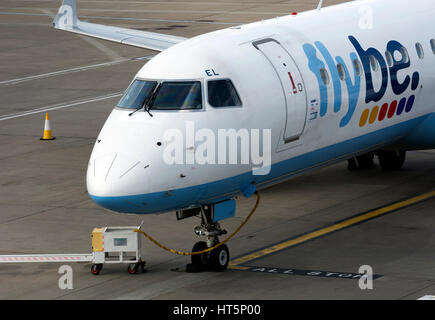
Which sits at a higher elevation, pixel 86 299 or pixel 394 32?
pixel 394 32

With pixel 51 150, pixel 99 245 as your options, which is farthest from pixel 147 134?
pixel 51 150

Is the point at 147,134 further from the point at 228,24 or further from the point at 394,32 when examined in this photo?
the point at 228,24

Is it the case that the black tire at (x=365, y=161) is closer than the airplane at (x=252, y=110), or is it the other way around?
the airplane at (x=252, y=110)

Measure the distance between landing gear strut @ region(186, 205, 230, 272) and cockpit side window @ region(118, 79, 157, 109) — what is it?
2.45 m

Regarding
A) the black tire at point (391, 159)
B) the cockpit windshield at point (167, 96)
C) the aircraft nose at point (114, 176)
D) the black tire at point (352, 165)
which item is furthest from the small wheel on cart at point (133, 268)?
the black tire at point (391, 159)

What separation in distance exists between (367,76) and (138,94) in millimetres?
6054

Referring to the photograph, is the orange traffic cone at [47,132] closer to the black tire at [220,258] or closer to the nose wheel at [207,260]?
the nose wheel at [207,260]

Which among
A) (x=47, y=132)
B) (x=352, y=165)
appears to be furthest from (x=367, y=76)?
(x=47, y=132)

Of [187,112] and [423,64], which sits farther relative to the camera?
[423,64]

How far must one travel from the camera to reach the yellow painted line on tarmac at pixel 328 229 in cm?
2148

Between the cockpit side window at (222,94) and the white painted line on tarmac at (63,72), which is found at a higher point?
the white painted line on tarmac at (63,72)

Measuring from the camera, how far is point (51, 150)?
107 feet

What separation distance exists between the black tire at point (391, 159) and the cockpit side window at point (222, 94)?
10.4 meters
